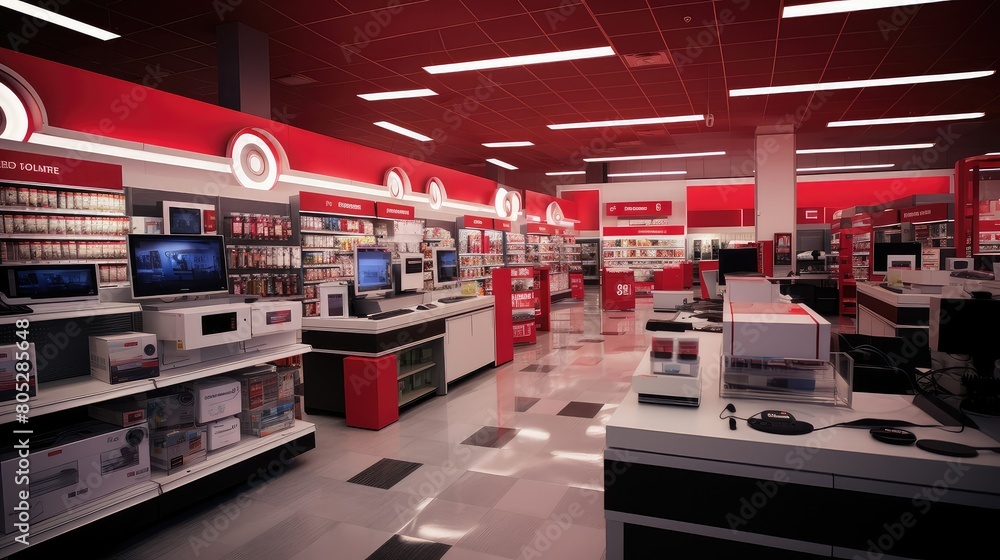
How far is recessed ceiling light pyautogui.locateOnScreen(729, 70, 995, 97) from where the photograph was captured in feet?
24.8

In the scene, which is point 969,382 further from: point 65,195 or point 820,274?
point 820,274

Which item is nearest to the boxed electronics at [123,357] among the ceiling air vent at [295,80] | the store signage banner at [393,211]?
the store signage banner at [393,211]

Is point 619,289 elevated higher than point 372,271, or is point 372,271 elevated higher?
point 372,271

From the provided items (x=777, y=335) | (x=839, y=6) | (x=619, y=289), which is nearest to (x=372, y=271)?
(x=777, y=335)

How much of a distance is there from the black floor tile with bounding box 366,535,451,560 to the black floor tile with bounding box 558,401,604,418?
226 cm

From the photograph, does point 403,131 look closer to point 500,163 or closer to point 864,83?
point 500,163

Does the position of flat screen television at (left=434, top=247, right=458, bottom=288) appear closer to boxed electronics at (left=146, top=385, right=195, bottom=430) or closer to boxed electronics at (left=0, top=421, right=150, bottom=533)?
boxed electronics at (left=146, top=385, right=195, bottom=430)

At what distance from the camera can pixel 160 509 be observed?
2828 mm

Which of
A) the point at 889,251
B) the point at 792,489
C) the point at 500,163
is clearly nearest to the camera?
the point at 792,489

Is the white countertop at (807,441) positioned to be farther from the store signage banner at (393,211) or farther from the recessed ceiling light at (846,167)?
the recessed ceiling light at (846,167)

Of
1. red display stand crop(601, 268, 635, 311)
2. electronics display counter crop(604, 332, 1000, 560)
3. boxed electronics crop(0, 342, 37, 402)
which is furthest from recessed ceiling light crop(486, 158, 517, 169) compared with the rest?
electronics display counter crop(604, 332, 1000, 560)

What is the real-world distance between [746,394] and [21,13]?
764 centimetres

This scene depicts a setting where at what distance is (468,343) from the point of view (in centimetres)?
600

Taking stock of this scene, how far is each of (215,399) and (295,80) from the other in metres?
5.89
